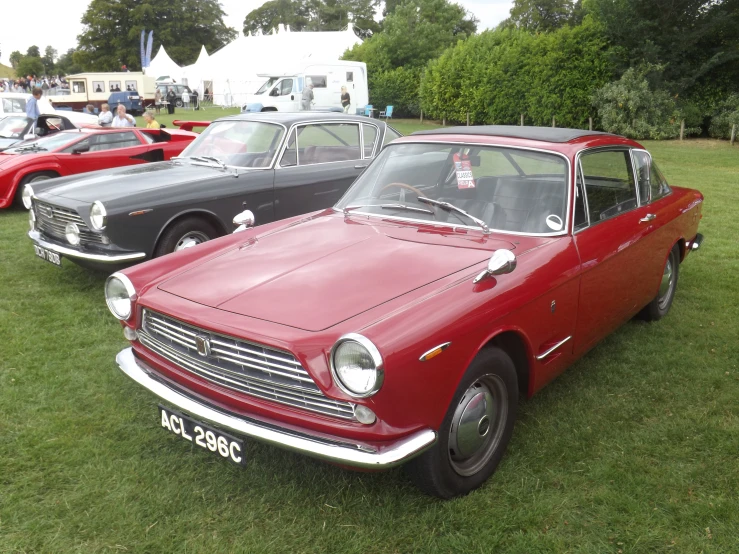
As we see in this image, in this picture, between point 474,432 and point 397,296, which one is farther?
point 474,432

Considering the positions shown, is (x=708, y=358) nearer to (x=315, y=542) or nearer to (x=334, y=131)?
(x=315, y=542)

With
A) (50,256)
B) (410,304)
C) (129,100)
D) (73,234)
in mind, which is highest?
(129,100)

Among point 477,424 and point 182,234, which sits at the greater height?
point 182,234

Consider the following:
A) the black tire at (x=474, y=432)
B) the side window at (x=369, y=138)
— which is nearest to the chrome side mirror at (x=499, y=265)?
the black tire at (x=474, y=432)

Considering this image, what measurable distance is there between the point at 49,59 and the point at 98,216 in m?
135

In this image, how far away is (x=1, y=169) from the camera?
29.9 feet

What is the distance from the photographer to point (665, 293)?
518 centimetres

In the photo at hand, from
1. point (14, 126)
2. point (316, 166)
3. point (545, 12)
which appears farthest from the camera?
point (545, 12)

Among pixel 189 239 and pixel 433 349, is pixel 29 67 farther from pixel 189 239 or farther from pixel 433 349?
pixel 433 349

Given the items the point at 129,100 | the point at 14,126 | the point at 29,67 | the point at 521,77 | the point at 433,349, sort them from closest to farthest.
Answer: the point at 433,349, the point at 14,126, the point at 521,77, the point at 129,100, the point at 29,67

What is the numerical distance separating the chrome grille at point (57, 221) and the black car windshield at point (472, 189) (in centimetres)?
260

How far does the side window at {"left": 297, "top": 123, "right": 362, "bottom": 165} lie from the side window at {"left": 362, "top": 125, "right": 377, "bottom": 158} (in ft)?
0.32

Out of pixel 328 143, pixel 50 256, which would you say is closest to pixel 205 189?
pixel 50 256

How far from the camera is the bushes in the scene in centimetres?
2097
